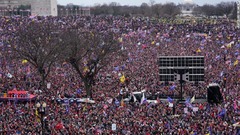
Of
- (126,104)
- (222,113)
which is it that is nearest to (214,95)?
(222,113)

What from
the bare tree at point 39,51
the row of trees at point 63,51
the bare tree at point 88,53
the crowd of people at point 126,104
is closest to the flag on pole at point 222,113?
the crowd of people at point 126,104

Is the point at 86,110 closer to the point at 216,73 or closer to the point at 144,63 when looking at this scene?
the point at 216,73

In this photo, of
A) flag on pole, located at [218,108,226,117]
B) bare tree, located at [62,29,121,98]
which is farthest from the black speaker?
bare tree, located at [62,29,121,98]

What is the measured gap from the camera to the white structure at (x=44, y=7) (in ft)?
486

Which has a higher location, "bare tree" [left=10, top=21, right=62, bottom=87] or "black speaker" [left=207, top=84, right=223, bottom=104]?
"bare tree" [left=10, top=21, right=62, bottom=87]

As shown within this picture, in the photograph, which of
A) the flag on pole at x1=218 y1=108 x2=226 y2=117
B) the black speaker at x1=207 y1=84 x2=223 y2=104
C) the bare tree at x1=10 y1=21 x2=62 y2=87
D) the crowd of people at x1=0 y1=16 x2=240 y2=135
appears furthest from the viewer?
the bare tree at x1=10 y1=21 x2=62 y2=87

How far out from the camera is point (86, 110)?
30625 mm

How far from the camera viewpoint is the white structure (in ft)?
486

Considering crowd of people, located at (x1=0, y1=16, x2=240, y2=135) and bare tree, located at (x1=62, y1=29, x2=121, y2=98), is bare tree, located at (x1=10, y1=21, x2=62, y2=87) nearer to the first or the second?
bare tree, located at (x1=62, y1=29, x2=121, y2=98)

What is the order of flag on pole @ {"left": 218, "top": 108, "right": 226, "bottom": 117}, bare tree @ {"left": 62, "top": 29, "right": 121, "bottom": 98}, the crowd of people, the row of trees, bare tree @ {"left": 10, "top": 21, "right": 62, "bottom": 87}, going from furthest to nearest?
bare tree @ {"left": 10, "top": 21, "right": 62, "bottom": 87}, the row of trees, bare tree @ {"left": 62, "top": 29, "right": 121, "bottom": 98}, flag on pole @ {"left": 218, "top": 108, "right": 226, "bottom": 117}, the crowd of people

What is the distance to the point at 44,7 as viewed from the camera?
489 feet

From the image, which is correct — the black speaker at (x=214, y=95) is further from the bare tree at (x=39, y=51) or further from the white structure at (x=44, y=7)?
the white structure at (x=44, y=7)

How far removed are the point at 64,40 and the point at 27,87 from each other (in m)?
6.49

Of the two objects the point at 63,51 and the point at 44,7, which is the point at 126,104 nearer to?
the point at 63,51
